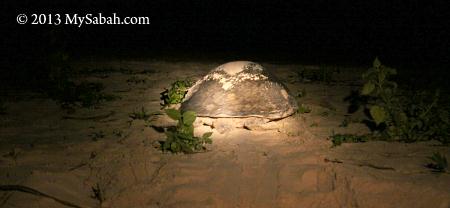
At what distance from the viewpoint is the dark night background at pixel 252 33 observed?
Answer: 10.1m

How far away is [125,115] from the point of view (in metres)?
5.03

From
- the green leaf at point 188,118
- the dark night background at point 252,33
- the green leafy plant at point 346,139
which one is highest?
the dark night background at point 252,33

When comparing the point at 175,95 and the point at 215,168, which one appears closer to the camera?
the point at 215,168

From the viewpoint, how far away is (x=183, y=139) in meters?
3.91

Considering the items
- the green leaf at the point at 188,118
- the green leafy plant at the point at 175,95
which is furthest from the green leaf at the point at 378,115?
the green leafy plant at the point at 175,95

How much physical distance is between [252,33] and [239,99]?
1097cm

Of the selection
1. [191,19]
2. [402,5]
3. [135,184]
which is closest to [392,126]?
[135,184]

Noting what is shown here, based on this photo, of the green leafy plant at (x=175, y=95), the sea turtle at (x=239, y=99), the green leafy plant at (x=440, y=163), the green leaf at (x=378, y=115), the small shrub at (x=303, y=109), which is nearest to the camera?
the green leafy plant at (x=440, y=163)

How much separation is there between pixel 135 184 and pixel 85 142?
1.16 meters

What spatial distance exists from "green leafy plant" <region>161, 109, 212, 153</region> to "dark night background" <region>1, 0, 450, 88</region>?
3.37 m

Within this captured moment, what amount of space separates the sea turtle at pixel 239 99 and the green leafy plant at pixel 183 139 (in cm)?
60

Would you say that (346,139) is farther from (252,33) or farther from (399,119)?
(252,33)

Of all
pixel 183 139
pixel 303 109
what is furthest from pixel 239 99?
pixel 183 139

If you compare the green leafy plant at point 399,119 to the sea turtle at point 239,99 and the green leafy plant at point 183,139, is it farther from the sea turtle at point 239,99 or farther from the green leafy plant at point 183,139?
the green leafy plant at point 183,139
